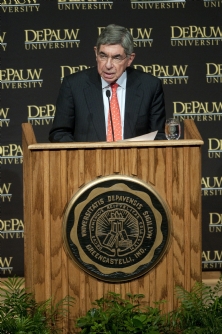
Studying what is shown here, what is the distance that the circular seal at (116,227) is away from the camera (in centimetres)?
429

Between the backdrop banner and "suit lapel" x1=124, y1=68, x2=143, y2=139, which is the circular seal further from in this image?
the backdrop banner

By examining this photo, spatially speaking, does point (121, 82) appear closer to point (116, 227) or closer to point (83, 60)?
point (116, 227)

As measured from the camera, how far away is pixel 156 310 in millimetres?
4348

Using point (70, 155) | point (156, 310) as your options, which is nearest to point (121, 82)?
point (70, 155)

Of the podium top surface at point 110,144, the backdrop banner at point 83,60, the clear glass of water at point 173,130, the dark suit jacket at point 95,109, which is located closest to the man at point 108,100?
the dark suit jacket at point 95,109

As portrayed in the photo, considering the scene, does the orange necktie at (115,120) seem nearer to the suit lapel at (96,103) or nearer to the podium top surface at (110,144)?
the suit lapel at (96,103)

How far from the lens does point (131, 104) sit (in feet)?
16.6

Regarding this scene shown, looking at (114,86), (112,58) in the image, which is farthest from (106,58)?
(114,86)

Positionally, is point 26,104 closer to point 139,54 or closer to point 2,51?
point 2,51

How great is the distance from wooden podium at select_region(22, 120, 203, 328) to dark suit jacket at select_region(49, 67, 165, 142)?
0.63 m

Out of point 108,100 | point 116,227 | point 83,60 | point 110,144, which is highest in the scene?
point 83,60

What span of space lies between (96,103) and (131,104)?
200mm

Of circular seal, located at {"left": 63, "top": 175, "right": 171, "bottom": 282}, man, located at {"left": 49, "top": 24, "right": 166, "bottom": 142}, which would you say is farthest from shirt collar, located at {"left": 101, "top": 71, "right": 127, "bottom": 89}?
circular seal, located at {"left": 63, "top": 175, "right": 171, "bottom": 282}

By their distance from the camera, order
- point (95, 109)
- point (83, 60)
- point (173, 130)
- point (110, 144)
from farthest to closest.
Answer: point (83, 60) → point (95, 109) → point (173, 130) → point (110, 144)
